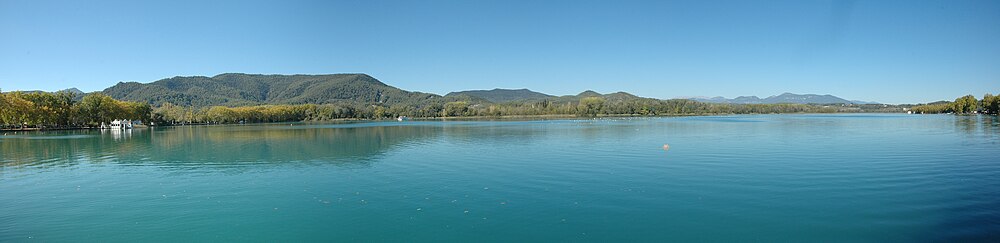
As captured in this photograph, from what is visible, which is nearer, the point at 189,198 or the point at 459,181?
the point at 189,198

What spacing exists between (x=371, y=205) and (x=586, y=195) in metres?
5.52

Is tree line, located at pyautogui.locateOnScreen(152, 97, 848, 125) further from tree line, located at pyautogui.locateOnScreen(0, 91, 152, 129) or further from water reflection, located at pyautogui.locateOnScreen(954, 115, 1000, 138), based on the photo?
water reflection, located at pyautogui.locateOnScreen(954, 115, 1000, 138)

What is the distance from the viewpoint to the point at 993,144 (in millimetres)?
29516

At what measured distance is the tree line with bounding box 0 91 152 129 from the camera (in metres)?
73.2

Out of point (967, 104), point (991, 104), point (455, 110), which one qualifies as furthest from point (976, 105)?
point (455, 110)

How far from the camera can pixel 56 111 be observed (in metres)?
81.4

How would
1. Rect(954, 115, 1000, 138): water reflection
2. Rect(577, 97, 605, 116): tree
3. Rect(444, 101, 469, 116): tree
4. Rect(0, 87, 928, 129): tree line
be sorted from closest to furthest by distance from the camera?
Rect(954, 115, 1000, 138): water reflection < Rect(0, 87, 928, 129): tree line < Rect(577, 97, 605, 116): tree < Rect(444, 101, 469, 116): tree

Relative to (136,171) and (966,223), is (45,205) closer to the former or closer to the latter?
(136,171)

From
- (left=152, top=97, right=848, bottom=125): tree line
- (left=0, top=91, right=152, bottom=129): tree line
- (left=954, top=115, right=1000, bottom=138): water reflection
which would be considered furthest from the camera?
(left=152, top=97, right=848, bottom=125): tree line

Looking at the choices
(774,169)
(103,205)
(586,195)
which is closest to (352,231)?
(586,195)

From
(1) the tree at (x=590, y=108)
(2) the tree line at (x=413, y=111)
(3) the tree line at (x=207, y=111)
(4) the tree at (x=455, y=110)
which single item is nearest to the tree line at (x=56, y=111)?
(3) the tree line at (x=207, y=111)

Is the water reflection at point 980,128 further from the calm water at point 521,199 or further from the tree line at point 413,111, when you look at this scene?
the tree line at point 413,111

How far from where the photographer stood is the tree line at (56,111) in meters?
73.2

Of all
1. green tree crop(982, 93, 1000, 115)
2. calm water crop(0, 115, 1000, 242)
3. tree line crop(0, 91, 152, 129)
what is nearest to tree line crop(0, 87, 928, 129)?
tree line crop(0, 91, 152, 129)
